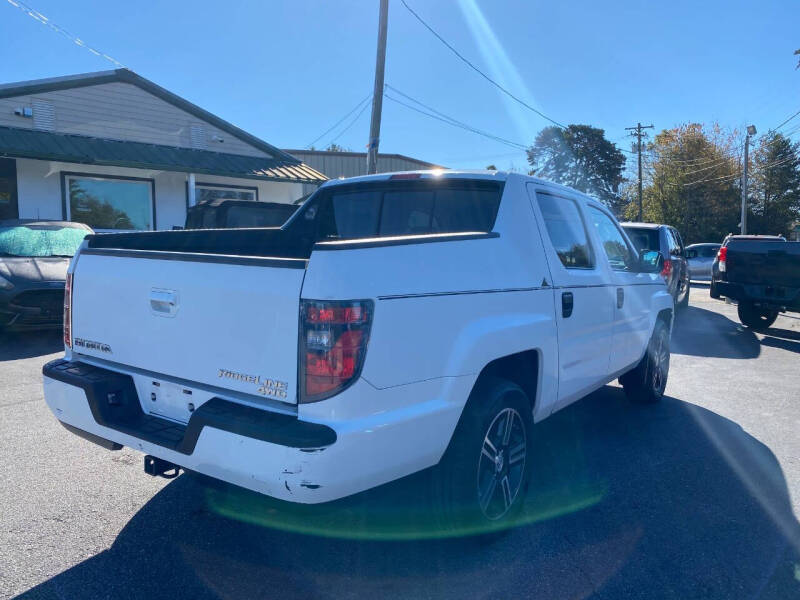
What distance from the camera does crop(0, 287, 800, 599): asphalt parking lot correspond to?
2.99 m

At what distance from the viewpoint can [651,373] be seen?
19.6 ft

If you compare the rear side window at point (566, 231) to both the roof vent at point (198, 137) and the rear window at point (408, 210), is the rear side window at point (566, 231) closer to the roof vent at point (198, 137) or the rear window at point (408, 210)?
the rear window at point (408, 210)

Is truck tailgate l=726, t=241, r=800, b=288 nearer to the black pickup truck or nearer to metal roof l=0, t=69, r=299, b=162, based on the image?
the black pickup truck

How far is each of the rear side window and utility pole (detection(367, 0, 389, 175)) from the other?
1030 cm

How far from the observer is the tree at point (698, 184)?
43.3 metres

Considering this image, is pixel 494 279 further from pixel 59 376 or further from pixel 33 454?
pixel 33 454

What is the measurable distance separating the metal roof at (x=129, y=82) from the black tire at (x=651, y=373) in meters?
14.4

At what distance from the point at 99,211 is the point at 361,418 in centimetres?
1544

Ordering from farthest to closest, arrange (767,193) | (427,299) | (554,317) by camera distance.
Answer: (767,193) < (554,317) < (427,299)

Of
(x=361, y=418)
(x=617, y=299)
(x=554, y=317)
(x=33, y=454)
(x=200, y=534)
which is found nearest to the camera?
(x=361, y=418)

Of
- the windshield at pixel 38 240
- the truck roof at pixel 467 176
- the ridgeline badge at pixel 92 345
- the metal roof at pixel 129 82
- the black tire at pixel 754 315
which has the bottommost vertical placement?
the black tire at pixel 754 315

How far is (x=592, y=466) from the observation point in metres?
4.58

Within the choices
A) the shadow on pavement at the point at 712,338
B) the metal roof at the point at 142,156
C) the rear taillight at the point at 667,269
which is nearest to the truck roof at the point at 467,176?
the shadow on pavement at the point at 712,338

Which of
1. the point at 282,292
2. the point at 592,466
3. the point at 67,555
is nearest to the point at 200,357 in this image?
the point at 282,292
